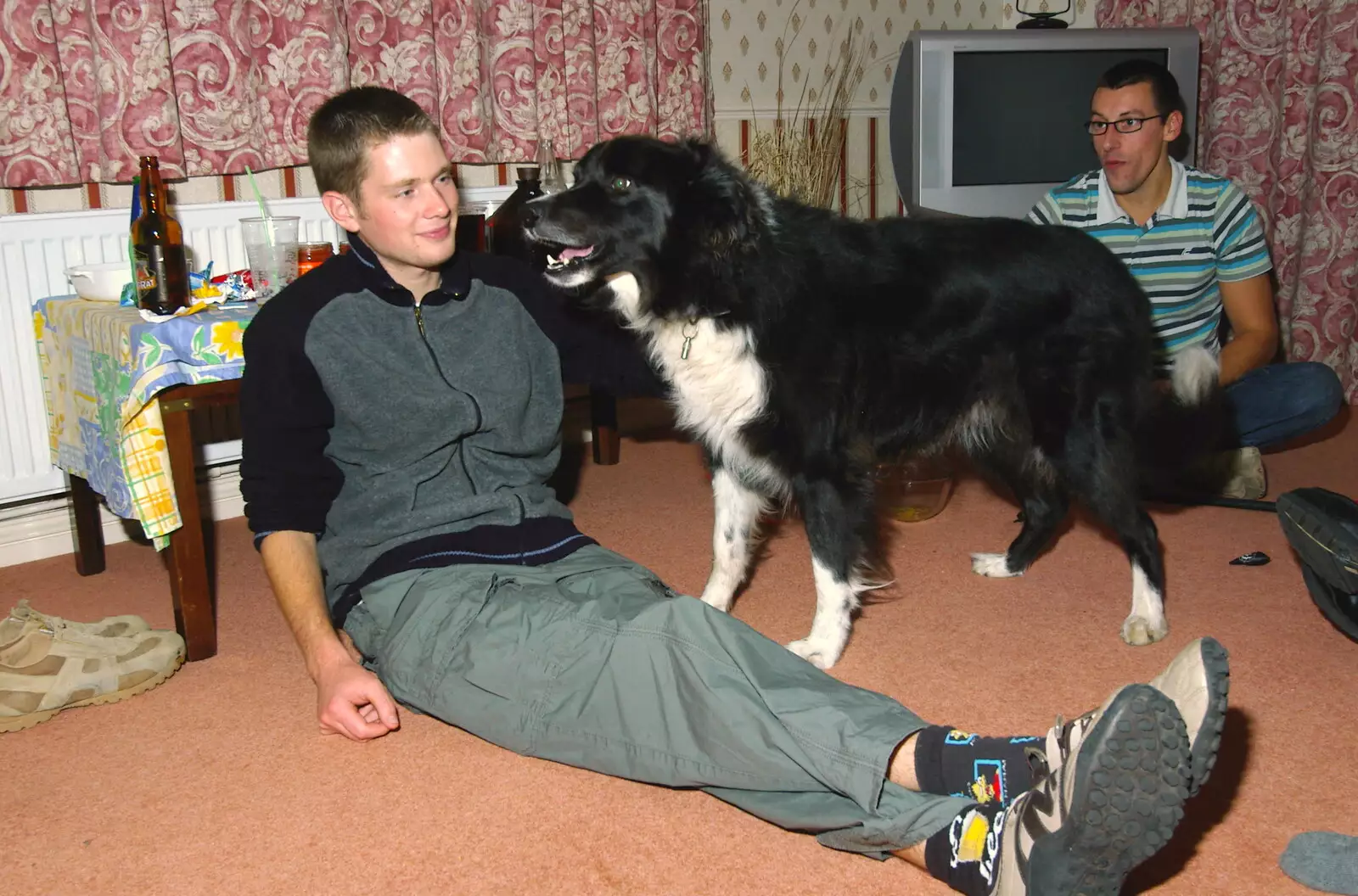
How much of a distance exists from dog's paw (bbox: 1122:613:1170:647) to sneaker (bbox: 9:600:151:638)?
191 centimetres

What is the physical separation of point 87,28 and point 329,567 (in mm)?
1539

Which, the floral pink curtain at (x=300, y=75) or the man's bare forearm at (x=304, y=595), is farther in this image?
the floral pink curtain at (x=300, y=75)

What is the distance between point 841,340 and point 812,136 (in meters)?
2.34

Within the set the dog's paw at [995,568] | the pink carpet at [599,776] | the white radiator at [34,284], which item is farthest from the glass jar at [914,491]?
the white radiator at [34,284]

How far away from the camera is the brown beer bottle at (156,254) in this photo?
226 cm

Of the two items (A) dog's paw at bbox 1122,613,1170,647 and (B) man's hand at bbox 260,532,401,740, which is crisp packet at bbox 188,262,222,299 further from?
(A) dog's paw at bbox 1122,613,1170,647

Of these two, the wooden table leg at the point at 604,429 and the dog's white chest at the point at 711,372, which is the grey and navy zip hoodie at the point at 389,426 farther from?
the wooden table leg at the point at 604,429

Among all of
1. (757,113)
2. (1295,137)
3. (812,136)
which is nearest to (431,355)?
(757,113)

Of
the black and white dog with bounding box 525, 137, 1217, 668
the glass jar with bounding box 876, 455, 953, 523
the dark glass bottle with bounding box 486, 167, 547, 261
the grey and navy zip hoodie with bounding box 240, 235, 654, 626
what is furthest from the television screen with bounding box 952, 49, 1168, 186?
the grey and navy zip hoodie with bounding box 240, 235, 654, 626

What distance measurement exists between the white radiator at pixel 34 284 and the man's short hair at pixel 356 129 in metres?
1.17

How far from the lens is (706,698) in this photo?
1454 millimetres

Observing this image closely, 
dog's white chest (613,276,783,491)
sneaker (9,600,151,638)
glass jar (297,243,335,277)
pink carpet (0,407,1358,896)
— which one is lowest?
pink carpet (0,407,1358,896)

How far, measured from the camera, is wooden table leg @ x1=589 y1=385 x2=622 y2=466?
3.57m

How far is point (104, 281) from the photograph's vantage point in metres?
2.47
